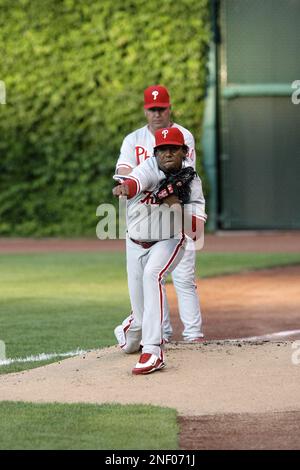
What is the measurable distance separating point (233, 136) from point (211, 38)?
5.83 ft

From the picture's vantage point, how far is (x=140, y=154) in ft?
29.8

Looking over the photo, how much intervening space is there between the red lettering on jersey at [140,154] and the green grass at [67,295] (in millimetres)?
1602

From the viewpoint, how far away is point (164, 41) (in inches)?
830

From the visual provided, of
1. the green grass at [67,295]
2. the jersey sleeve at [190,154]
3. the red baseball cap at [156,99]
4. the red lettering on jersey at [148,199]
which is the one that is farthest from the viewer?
the green grass at [67,295]

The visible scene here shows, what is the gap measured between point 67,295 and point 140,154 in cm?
433

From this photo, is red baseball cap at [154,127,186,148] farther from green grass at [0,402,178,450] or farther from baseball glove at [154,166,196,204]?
green grass at [0,402,178,450]

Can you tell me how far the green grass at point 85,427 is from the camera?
20.0 feet

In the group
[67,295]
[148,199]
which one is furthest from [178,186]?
[67,295]

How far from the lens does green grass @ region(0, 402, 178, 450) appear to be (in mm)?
6105

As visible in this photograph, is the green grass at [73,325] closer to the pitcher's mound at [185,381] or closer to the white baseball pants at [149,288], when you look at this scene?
the pitcher's mound at [185,381]

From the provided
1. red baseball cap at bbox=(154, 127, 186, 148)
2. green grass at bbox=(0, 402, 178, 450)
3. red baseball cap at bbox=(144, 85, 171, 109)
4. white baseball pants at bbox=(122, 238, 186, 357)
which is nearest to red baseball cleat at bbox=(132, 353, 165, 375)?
white baseball pants at bbox=(122, 238, 186, 357)

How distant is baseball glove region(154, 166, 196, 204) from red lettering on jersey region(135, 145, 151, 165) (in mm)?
979

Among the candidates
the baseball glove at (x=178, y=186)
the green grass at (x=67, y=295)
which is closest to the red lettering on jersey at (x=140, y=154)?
the baseball glove at (x=178, y=186)
